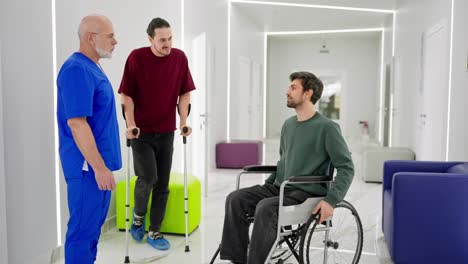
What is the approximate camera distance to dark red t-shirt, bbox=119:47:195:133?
10.6ft

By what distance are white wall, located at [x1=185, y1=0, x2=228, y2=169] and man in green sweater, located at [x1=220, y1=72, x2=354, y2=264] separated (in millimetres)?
3457

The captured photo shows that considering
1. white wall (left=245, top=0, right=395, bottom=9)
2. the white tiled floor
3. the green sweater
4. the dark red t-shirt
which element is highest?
white wall (left=245, top=0, right=395, bottom=9)

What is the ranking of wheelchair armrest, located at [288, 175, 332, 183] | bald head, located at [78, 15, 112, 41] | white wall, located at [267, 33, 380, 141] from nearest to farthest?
bald head, located at [78, 15, 112, 41], wheelchair armrest, located at [288, 175, 332, 183], white wall, located at [267, 33, 380, 141]

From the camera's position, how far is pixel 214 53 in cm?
704

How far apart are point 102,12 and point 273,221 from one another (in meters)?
2.28

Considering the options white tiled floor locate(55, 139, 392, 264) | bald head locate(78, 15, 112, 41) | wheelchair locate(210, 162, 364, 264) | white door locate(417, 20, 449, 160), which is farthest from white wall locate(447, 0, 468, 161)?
bald head locate(78, 15, 112, 41)

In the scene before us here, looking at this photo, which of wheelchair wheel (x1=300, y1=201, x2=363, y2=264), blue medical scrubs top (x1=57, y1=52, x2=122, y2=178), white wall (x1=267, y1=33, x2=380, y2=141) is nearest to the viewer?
blue medical scrubs top (x1=57, y1=52, x2=122, y2=178)

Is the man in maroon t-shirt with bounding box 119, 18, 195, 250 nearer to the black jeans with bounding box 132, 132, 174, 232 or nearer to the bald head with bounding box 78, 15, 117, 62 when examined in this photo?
the black jeans with bounding box 132, 132, 174, 232

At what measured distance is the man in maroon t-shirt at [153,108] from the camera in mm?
3205

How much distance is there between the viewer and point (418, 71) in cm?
595

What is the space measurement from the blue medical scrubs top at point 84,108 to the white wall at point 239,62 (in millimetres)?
6011

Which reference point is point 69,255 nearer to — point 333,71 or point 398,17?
point 398,17

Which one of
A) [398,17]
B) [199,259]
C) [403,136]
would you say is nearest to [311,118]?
[199,259]

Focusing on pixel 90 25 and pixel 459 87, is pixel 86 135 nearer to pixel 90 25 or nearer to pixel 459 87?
pixel 90 25
